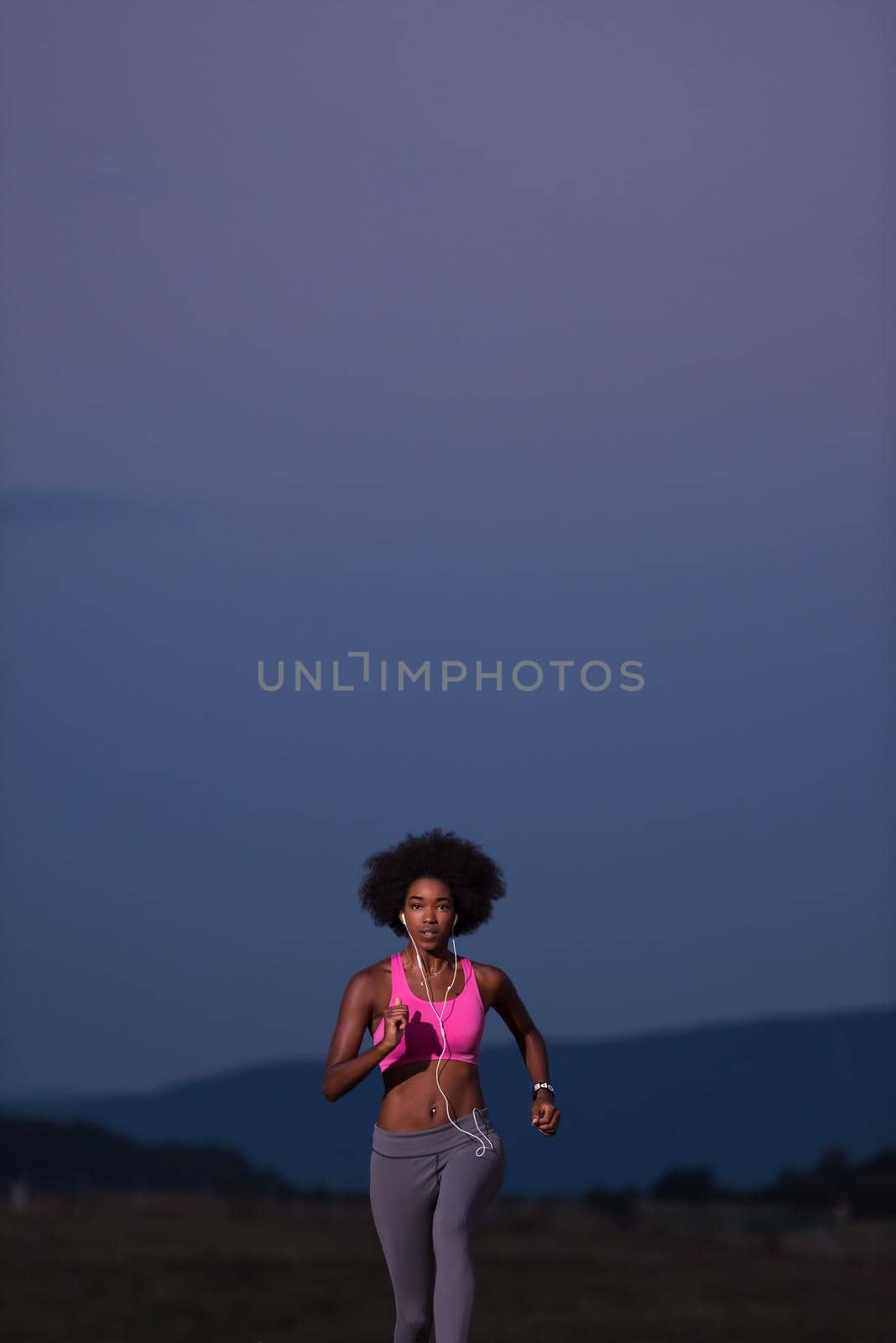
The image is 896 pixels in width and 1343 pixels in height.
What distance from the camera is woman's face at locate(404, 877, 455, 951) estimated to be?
4949mm

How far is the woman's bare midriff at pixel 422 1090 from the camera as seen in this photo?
16.1ft

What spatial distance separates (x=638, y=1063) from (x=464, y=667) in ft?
5.89

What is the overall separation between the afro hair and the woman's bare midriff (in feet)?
0.75

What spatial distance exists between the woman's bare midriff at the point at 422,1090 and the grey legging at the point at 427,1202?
24mm

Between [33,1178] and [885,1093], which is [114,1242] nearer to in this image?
[33,1178]

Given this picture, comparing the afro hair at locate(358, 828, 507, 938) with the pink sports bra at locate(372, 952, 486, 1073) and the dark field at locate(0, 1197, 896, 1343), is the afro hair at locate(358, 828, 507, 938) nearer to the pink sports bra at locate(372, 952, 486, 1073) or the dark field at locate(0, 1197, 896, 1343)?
the pink sports bra at locate(372, 952, 486, 1073)

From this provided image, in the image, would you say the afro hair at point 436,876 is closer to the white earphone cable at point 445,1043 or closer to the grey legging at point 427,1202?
the white earphone cable at point 445,1043

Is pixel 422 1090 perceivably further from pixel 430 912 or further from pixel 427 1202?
pixel 430 912

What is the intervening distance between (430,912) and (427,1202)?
2.19 ft

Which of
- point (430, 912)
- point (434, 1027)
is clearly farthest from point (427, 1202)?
point (430, 912)

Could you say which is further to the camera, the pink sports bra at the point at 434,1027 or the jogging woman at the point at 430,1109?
the pink sports bra at the point at 434,1027

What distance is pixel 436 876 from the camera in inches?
202

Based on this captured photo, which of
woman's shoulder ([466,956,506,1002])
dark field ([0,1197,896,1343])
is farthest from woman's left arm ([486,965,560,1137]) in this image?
dark field ([0,1197,896,1343])

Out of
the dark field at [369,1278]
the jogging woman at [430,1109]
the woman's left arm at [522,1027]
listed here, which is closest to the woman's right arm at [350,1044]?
the jogging woman at [430,1109]
